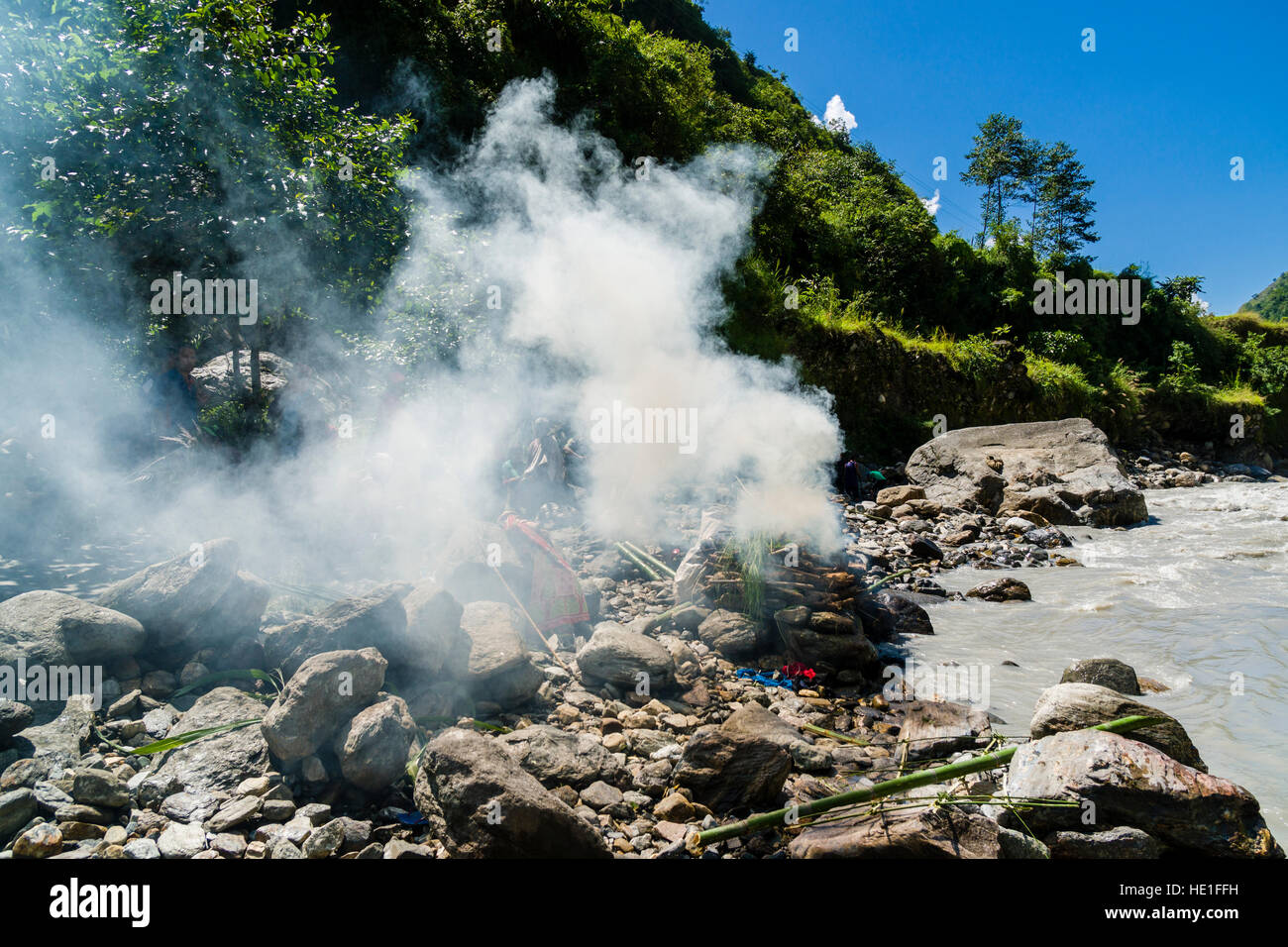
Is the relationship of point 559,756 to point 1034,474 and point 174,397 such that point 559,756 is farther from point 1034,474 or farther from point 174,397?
point 1034,474

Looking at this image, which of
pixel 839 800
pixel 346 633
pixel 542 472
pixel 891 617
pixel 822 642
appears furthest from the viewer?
pixel 542 472

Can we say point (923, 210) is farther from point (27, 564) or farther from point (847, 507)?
point (27, 564)

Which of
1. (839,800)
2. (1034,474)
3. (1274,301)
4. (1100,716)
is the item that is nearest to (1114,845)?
(1100,716)

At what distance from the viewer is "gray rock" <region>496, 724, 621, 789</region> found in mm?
3145

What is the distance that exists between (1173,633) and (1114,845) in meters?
5.19

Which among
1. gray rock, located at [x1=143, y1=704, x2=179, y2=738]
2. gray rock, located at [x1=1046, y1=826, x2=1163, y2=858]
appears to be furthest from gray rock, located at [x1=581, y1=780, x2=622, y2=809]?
gray rock, located at [x1=143, y1=704, x2=179, y2=738]

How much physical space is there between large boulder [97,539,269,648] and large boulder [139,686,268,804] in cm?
78

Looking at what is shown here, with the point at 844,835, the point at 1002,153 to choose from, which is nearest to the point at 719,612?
the point at 844,835

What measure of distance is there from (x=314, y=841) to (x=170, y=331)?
360 inches

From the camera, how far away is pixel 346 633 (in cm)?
371

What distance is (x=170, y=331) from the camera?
8969 mm

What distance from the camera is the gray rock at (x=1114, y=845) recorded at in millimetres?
2496

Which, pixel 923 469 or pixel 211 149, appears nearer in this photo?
pixel 211 149

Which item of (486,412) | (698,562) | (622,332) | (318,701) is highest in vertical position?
(622,332)
